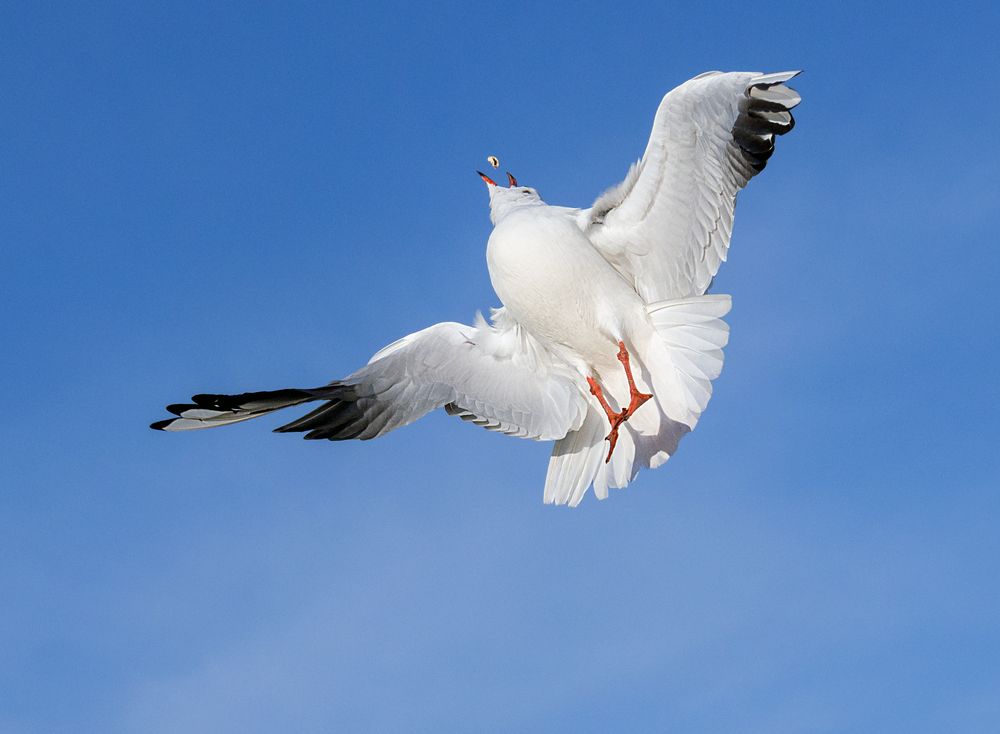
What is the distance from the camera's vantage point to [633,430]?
11.3 meters

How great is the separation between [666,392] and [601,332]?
63cm

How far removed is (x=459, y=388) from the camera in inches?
449

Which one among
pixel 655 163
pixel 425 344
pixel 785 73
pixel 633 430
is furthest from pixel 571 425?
pixel 785 73

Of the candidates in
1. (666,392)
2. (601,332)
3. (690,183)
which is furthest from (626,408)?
(690,183)

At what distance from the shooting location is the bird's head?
1153 cm

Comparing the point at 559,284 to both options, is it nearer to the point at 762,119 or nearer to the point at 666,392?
the point at 666,392

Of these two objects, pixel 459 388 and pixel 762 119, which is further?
pixel 459 388

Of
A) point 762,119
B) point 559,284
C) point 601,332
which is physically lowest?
point 601,332

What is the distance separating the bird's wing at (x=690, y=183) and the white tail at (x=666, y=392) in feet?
0.96

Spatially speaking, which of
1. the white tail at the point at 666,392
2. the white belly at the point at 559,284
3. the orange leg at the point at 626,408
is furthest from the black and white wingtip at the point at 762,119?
the orange leg at the point at 626,408

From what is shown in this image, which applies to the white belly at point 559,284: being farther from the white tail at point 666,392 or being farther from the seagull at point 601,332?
the white tail at point 666,392

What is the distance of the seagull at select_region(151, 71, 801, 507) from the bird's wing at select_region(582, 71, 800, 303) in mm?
10

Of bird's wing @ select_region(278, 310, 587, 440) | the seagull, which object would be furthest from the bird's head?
bird's wing @ select_region(278, 310, 587, 440)

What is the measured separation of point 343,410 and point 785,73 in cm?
388
